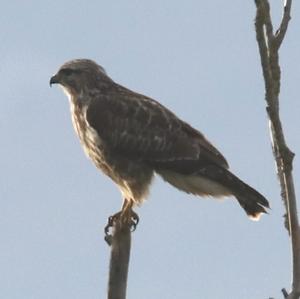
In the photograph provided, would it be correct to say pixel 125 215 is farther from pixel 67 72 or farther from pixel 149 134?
pixel 67 72

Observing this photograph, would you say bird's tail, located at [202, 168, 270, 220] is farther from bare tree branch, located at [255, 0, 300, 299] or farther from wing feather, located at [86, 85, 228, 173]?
bare tree branch, located at [255, 0, 300, 299]

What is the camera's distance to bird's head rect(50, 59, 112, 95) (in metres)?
11.7

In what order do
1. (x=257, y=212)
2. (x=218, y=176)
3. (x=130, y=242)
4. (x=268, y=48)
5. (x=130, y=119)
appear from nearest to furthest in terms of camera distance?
(x=268, y=48)
(x=130, y=242)
(x=257, y=212)
(x=218, y=176)
(x=130, y=119)

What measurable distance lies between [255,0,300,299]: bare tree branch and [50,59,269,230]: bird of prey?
5207mm

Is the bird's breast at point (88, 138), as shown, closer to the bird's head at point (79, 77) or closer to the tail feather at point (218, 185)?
the bird's head at point (79, 77)

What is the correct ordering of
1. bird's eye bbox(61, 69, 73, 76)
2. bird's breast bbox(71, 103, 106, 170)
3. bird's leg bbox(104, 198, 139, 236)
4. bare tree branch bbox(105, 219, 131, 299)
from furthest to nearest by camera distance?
bird's eye bbox(61, 69, 73, 76) < bird's breast bbox(71, 103, 106, 170) < bird's leg bbox(104, 198, 139, 236) < bare tree branch bbox(105, 219, 131, 299)

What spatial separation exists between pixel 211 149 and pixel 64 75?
198cm

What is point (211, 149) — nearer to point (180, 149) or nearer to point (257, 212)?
point (180, 149)

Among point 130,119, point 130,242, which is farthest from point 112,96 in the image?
point 130,242

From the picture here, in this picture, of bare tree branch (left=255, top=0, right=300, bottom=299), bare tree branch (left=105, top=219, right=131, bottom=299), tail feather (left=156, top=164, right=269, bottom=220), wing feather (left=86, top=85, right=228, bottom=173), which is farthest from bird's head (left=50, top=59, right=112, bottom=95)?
bare tree branch (left=255, top=0, right=300, bottom=299)

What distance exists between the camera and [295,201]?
4520 millimetres

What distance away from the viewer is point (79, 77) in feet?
38.7

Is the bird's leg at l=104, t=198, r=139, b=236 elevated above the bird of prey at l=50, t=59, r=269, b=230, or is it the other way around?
the bird of prey at l=50, t=59, r=269, b=230

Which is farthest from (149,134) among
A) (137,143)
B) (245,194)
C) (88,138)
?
(245,194)
